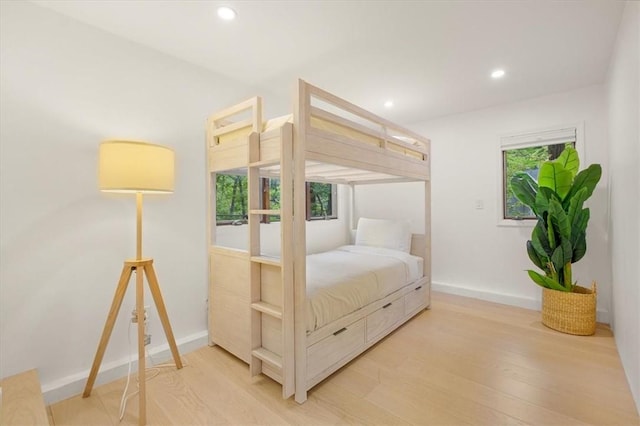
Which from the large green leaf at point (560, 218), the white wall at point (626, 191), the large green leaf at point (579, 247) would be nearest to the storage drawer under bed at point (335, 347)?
the white wall at point (626, 191)

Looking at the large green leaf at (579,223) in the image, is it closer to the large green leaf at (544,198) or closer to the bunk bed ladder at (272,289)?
the large green leaf at (544,198)

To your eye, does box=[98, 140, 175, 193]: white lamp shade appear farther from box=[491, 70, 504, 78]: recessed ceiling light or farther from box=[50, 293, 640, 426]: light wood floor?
box=[491, 70, 504, 78]: recessed ceiling light

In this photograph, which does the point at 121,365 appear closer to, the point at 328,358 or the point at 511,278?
the point at 328,358

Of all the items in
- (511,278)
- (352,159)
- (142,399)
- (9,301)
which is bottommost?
(142,399)

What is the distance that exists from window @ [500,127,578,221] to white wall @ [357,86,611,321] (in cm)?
9

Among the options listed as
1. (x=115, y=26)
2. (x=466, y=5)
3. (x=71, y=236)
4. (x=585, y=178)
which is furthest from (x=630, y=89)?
(x=71, y=236)


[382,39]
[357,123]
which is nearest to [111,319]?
[357,123]

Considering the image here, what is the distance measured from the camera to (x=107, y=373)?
6.10 feet

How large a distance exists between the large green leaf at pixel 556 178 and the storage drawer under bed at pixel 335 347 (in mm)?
2068

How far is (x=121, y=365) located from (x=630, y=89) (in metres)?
3.65

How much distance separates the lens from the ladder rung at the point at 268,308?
5.60 ft

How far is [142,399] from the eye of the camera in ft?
4.92

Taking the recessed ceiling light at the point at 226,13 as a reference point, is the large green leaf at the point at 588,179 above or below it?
below

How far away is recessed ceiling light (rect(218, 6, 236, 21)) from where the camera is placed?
169 centimetres
